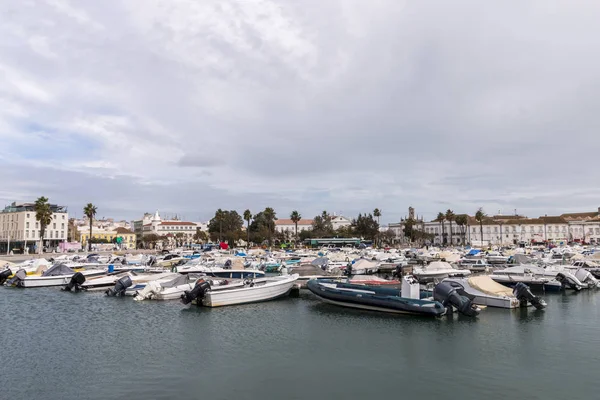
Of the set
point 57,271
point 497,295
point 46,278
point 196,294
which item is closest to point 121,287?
point 196,294

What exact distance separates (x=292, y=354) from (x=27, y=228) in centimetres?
11475

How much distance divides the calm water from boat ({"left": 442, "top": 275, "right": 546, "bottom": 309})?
0.81 meters

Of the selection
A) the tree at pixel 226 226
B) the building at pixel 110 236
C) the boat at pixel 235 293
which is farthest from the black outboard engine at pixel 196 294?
the building at pixel 110 236

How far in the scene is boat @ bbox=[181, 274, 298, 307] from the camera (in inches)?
1216

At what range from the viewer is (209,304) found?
3084cm

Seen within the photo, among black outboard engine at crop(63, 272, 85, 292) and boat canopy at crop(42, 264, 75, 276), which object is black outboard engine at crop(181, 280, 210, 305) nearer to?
black outboard engine at crop(63, 272, 85, 292)

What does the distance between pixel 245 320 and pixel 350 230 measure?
133m

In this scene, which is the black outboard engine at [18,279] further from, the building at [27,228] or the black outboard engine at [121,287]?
the building at [27,228]

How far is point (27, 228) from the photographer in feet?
369

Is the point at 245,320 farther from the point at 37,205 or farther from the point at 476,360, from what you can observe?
the point at 37,205

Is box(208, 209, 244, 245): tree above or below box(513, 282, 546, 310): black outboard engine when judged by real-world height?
above

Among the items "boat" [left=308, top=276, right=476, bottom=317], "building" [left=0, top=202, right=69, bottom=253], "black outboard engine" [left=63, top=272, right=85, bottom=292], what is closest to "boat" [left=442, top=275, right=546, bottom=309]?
"boat" [left=308, top=276, right=476, bottom=317]

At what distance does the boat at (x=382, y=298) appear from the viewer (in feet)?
87.4

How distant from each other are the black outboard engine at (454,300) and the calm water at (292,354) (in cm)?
61
